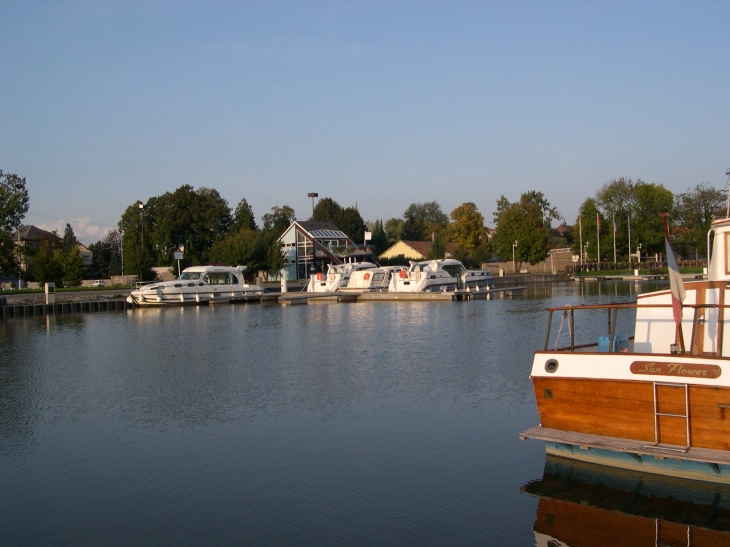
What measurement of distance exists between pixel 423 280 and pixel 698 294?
41.0m

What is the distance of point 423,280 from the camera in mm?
52375

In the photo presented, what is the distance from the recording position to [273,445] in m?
13.7

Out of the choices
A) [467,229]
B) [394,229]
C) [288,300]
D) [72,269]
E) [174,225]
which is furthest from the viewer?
[394,229]

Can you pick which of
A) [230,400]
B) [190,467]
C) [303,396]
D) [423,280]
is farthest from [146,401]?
[423,280]

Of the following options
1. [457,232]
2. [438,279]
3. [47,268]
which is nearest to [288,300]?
[438,279]

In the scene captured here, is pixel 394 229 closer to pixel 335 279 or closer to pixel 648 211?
pixel 648 211

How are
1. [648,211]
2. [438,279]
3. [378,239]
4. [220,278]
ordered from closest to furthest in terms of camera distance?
[438,279]
[220,278]
[648,211]
[378,239]

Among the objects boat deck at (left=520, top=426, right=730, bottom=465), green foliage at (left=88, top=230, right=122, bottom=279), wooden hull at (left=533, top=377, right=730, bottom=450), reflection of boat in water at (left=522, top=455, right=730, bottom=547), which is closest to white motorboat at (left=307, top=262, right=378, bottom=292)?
green foliage at (left=88, top=230, right=122, bottom=279)

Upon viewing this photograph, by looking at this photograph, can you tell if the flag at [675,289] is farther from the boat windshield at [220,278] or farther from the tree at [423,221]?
the tree at [423,221]

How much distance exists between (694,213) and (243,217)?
186 ft

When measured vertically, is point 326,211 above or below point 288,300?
above

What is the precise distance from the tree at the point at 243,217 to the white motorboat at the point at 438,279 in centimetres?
4188

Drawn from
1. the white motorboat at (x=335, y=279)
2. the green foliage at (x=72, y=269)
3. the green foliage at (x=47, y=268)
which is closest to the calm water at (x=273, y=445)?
the white motorboat at (x=335, y=279)

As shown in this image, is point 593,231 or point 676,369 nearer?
point 676,369
